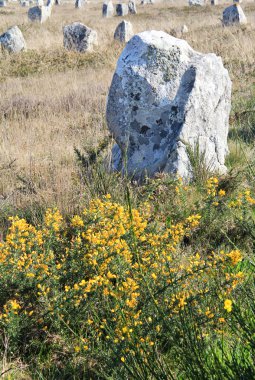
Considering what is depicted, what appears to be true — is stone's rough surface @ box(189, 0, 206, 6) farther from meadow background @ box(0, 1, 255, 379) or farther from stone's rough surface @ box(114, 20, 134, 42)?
meadow background @ box(0, 1, 255, 379)

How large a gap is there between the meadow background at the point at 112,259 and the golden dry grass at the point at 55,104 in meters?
0.03

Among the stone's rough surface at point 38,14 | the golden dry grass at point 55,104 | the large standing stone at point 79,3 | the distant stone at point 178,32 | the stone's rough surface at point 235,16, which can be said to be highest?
the large standing stone at point 79,3

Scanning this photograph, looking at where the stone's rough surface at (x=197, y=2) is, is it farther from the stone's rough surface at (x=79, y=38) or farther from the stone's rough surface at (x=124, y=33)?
the stone's rough surface at (x=79, y=38)

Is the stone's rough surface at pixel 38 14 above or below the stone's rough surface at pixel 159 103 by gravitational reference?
above

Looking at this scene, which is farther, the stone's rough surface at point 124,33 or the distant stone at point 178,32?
the stone's rough surface at point 124,33

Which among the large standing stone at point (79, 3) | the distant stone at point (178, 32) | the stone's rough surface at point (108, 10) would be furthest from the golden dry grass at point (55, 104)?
the large standing stone at point (79, 3)

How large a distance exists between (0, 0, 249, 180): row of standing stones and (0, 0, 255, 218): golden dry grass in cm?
55

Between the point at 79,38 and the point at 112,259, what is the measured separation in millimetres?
15113

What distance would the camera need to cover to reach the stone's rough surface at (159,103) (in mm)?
5633

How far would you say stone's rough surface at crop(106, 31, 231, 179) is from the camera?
18.5 ft

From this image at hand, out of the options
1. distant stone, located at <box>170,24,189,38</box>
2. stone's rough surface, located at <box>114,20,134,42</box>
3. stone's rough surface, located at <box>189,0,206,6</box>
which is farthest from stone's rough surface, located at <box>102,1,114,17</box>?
distant stone, located at <box>170,24,189,38</box>

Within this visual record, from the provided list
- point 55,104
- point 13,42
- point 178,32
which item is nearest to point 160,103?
point 55,104

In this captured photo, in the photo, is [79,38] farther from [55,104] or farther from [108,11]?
[108,11]

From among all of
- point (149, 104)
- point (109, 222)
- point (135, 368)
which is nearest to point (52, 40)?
point (149, 104)
